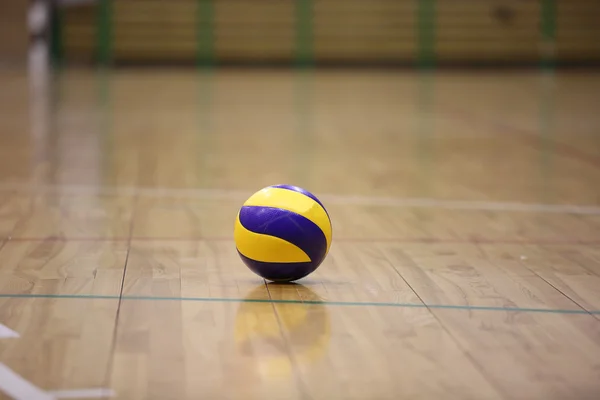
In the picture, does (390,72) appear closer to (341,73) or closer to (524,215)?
(341,73)

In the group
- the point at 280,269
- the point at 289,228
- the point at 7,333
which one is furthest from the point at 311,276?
the point at 7,333

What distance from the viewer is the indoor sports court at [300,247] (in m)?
2.29

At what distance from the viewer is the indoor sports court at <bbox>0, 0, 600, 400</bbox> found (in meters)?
2.29

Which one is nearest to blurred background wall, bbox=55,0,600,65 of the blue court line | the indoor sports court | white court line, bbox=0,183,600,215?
the indoor sports court

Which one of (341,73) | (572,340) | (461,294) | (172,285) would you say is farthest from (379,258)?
(341,73)

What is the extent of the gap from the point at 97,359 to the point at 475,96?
10140 millimetres

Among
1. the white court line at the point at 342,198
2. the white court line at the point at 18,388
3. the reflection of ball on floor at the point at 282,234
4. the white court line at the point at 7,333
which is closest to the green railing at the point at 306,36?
the white court line at the point at 342,198

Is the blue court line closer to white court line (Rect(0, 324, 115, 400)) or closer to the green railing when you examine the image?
white court line (Rect(0, 324, 115, 400))

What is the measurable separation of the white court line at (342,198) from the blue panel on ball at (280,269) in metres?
1.68

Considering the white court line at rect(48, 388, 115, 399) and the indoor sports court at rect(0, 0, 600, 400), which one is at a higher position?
the white court line at rect(48, 388, 115, 399)

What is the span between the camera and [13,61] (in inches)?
647

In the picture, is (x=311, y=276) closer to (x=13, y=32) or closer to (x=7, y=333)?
(x=7, y=333)

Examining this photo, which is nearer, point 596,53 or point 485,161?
point 485,161

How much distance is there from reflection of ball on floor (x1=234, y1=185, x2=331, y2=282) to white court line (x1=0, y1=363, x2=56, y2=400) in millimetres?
1029
